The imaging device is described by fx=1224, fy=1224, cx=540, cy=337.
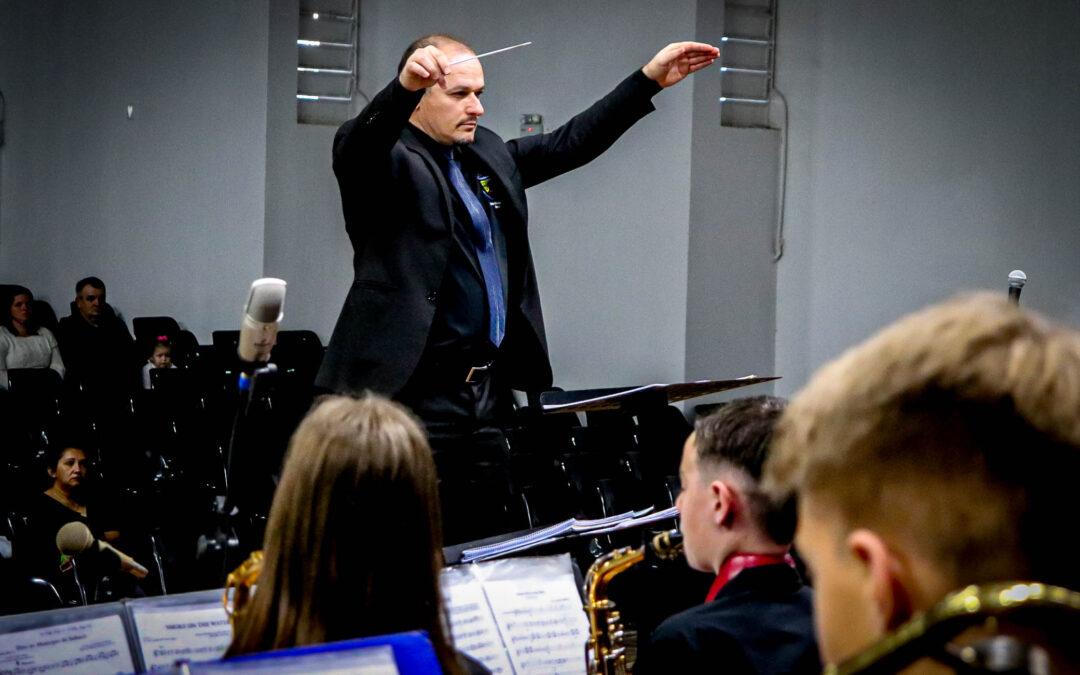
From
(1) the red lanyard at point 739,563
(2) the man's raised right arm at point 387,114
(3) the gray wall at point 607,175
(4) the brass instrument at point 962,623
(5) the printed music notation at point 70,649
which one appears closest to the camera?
(4) the brass instrument at point 962,623

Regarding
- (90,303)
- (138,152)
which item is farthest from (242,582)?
(138,152)

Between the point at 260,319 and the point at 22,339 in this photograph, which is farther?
the point at 22,339

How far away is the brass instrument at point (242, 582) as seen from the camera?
1.69m

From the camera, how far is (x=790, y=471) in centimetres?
76

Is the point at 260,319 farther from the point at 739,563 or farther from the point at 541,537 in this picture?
the point at 739,563

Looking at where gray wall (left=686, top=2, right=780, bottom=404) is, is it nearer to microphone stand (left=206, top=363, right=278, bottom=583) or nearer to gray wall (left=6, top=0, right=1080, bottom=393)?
gray wall (left=6, top=0, right=1080, bottom=393)

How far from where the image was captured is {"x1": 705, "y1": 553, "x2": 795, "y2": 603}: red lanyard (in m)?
1.88

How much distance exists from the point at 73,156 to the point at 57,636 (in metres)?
7.70

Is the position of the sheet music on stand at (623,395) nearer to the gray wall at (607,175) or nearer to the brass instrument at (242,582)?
the brass instrument at (242,582)

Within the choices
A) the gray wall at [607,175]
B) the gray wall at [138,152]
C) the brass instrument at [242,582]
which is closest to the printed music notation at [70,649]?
the brass instrument at [242,582]

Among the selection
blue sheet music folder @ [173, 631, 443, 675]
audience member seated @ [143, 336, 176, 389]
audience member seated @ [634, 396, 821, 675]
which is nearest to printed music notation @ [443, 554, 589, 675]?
audience member seated @ [634, 396, 821, 675]

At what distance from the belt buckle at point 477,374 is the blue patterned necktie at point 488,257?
0.23 feet

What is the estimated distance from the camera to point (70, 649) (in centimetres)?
170

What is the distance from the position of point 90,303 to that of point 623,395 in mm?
6156
